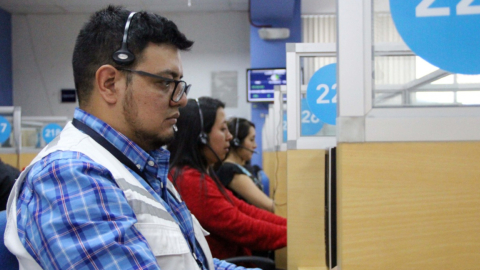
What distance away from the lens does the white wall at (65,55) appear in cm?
672

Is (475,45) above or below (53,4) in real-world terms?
below

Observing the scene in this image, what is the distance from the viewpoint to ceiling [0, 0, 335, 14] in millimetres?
6086

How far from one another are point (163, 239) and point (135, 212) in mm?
70

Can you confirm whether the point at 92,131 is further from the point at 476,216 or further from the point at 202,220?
the point at 202,220

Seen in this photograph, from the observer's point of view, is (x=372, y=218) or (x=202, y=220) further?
(x=202, y=220)

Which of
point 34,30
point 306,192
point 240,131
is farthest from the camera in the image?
point 34,30

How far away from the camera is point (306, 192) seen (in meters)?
1.54

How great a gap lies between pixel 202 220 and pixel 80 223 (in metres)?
1.05

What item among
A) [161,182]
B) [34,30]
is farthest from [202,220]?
[34,30]

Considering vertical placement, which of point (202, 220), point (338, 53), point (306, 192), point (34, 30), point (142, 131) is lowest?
point (202, 220)

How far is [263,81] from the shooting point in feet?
18.7

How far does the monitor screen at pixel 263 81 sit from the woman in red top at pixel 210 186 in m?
3.83

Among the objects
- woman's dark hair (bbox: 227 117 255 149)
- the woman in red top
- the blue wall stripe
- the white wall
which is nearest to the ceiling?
the white wall

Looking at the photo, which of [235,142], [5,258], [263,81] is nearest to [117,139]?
[5,258]
